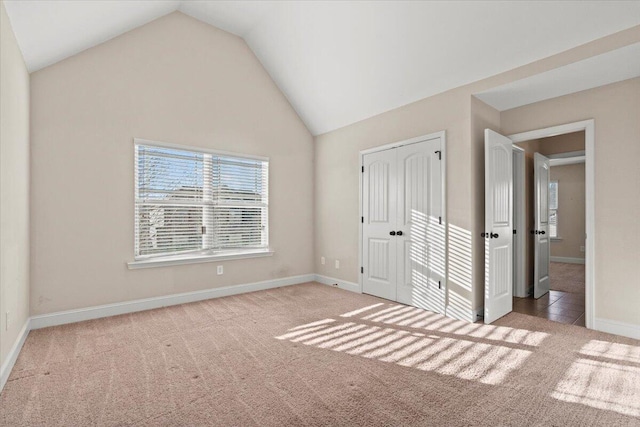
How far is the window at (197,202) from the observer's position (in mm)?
4008

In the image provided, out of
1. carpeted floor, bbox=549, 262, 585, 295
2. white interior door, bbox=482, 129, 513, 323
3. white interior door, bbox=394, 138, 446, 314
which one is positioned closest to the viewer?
white interior door, bbox=482, 129, 513, 323

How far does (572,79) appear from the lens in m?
3.12

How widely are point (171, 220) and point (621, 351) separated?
4932 millimetres

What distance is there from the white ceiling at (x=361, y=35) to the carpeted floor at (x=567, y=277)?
393cm

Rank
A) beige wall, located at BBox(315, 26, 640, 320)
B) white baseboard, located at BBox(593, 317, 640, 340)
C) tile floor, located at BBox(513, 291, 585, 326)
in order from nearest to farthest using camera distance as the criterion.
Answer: white baseboard, located at BBox(593, 317, 640, 340) < beige wall, located at BBox(315, 26, 640, 320) < tile floor, located at BBox(513, 291, 585, 326)

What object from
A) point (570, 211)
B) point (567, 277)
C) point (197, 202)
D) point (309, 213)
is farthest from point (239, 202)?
point (570, 211)

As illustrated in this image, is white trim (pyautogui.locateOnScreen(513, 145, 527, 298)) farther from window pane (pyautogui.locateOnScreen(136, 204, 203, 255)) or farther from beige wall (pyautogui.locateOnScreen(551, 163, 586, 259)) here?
beige wall (pyautogui.locateOnScreen(551, 163, 586, 259))

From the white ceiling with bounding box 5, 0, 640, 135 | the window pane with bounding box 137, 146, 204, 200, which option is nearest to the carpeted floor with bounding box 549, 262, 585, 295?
the white ceiling with bounding box 5, 0, 640, 135

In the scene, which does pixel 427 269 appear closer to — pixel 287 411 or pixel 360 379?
pixel 360 379

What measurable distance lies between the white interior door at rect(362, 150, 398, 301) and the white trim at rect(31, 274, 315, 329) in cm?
146

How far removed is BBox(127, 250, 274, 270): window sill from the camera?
3887 millimetres

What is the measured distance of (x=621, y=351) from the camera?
8.95 ft

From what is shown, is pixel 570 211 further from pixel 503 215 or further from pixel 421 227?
pixel 421 227

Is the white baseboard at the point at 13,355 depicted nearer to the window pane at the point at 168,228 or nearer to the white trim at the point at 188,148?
the window pane at the point at 168,228
